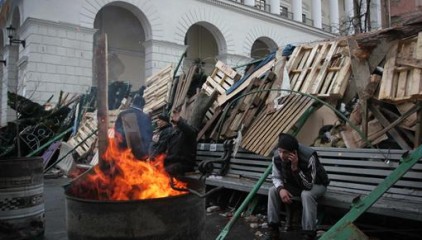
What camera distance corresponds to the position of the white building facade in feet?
58.2

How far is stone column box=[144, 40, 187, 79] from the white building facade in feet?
0.18

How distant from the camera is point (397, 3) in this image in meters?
27.5

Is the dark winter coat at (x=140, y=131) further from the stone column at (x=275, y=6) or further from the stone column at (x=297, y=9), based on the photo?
the stone column at (x=297, y=9)

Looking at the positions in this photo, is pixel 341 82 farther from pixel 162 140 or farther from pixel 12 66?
pixel 12 66

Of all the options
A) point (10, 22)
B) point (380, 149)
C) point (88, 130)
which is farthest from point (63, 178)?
point (10, 22)

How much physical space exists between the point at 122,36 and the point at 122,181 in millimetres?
22337

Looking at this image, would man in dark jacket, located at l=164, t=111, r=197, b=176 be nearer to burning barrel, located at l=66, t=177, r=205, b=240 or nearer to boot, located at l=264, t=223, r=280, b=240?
boot, located at l=264, t=223, r=280, b=240

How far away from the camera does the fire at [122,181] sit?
335 centimetres

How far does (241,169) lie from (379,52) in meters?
2.79

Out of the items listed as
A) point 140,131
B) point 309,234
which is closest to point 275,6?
point 140,131

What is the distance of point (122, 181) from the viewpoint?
11.3 ft

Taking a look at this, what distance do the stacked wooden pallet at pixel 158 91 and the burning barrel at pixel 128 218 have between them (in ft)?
21.6

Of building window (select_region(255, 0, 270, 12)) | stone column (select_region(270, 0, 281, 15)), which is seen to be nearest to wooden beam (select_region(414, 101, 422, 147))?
stone column (select_region(270, 0, 281, 15))


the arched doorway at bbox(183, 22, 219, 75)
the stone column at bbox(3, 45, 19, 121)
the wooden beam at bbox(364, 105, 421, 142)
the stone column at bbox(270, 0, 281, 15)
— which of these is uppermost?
the stone column at bbox(270, 0, 281, 15)
